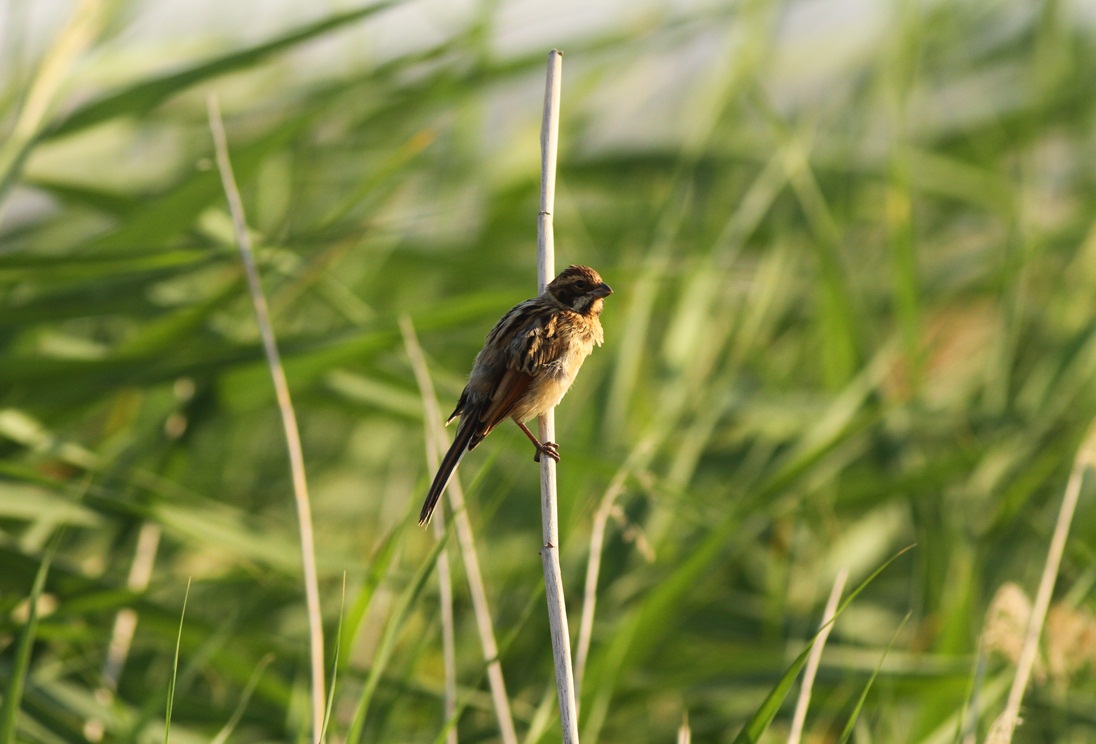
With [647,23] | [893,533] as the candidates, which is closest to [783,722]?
[893,533]

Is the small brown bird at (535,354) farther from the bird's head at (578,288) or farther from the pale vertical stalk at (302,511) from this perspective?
the pale vertical stalk at (302,511)

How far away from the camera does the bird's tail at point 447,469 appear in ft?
5.79

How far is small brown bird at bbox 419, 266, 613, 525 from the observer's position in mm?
2139

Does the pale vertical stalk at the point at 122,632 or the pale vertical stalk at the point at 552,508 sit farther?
the pale vertical stalk at the point at 122,632

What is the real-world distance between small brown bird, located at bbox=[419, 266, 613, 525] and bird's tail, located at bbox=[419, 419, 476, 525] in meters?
0.03

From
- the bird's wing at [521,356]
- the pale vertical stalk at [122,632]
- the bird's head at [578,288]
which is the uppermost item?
the bird's head at [578,288]

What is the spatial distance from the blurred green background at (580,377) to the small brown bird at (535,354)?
18 cm

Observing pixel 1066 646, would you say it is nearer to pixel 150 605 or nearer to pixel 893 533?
pixel 893 533

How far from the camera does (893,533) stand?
4.16 metres

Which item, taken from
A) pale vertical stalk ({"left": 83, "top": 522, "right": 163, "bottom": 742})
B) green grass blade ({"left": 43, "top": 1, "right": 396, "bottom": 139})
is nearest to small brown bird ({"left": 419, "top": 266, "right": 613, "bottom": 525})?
pale vertical stalk ({"left": 83, "top": 522, "right": 163, "bottom": 742})

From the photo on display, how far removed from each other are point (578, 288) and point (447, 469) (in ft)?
1.58

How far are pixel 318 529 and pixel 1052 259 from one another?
12.5ft

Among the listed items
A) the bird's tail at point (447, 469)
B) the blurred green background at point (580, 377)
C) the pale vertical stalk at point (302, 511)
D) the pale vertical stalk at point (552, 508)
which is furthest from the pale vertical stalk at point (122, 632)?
the pale vertical stalk at point (552, 508)

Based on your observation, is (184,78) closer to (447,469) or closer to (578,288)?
(578,288)
